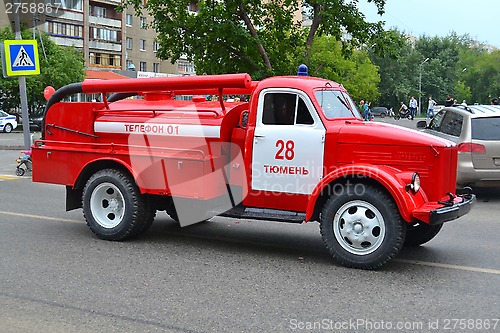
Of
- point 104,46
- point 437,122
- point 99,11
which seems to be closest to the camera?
point 437,122

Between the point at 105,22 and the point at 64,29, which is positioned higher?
the point at 105,22

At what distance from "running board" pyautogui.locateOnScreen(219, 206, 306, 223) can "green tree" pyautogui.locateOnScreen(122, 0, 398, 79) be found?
12362mm

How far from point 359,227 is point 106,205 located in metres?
3.43

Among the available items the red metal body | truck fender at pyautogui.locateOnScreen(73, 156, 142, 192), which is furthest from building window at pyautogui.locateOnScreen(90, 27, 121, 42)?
truck fender at pyautogui.locateOnScreen(73, 156, 142, 192)

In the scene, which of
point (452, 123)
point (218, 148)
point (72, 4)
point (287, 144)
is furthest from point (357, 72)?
point (287, 144)

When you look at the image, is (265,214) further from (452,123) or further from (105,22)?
(105,22)

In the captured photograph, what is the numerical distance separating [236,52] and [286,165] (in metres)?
13.5

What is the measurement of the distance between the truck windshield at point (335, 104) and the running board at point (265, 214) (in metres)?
1.21

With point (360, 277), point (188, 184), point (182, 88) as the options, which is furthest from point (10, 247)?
point (360, 277)

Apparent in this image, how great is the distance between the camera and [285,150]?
23.9ft

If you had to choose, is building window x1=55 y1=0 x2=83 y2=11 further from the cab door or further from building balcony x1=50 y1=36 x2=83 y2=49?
the cab door

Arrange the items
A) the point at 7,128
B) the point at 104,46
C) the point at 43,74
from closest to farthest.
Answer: the point at 7,128, the point at 43,74, the point at 104,46

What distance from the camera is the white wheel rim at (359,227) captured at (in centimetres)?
676

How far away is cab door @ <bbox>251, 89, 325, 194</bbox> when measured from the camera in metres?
7.18
